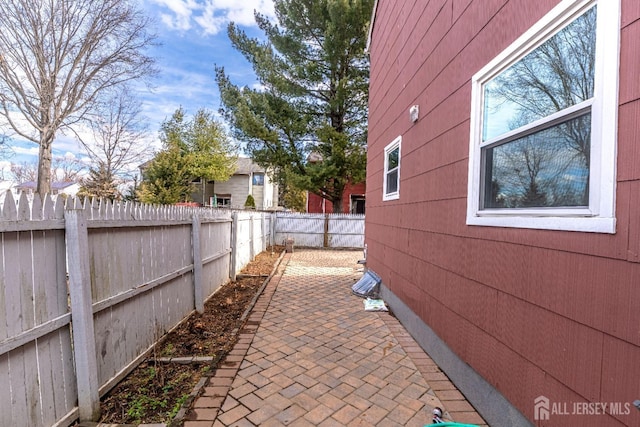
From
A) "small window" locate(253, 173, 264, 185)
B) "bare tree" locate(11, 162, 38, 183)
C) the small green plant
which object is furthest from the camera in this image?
"small window" locate(253, 173, 264, 185)

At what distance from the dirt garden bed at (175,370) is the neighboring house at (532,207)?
2163 mm

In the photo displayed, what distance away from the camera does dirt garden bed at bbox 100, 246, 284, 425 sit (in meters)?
2.27

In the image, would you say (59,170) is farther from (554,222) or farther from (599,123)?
(599,123)

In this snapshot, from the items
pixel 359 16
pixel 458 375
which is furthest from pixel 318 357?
pixel 359 16

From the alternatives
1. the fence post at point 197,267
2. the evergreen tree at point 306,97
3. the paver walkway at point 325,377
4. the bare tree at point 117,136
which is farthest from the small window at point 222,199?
the paver walkway at point 325,377

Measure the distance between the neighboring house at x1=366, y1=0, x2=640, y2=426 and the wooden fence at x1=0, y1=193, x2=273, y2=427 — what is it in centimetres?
272

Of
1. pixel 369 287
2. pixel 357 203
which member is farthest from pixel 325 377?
pixel 357 203

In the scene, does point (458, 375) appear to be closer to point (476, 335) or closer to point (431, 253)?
point (476, 335)

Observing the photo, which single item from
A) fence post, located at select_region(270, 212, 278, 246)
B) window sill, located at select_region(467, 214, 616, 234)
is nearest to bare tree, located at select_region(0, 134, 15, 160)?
fence post, located at select_region(270, 212, 278, 246)

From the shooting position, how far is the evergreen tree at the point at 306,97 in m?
12.7

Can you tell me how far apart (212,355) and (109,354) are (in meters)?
0.94

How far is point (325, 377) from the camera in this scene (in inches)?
110

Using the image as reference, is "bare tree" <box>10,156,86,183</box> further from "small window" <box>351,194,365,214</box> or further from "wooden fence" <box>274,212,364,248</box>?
"small window" <box>351,194,365,214</box>

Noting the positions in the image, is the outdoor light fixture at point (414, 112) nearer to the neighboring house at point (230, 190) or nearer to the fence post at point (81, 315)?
the fence post at point (81, 315)
